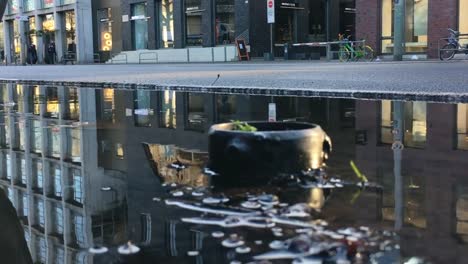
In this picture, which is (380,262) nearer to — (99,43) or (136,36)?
(136,36)

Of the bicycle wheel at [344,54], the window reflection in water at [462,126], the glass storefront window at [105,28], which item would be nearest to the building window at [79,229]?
the window reflection in water at [462,126]

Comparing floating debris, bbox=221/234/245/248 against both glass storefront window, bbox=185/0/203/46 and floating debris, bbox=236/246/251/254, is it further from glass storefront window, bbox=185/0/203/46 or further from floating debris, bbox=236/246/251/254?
glass storefront window, bbox=185/0/203/46

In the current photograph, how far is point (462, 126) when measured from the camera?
21.8 ft

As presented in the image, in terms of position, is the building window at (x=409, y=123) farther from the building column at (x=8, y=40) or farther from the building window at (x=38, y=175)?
the building column at (x=8, y=40)

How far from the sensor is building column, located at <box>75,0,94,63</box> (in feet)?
163

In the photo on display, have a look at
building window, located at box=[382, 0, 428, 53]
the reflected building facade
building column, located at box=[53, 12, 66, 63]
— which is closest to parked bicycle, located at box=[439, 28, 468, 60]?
building window, located at box=[382, 0, 428, 53]

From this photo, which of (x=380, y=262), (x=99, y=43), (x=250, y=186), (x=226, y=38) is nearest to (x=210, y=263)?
(x=380, y=262)

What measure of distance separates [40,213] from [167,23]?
38.4 m

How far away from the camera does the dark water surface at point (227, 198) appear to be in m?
2.88

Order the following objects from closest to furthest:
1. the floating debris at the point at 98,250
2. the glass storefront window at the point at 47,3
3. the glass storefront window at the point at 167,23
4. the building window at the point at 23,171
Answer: the floating debris at the point at 98,250, the building window at the point at 23,171, the glass storefront window at the point at 167,23, the glass storefront window at the point at 47,3

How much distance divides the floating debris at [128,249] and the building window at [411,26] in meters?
25.9

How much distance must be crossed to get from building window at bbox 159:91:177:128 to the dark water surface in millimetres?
475

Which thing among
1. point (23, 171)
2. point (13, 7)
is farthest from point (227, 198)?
point (13, 7)

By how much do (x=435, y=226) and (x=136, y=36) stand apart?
42.6 meters
